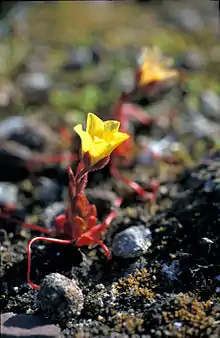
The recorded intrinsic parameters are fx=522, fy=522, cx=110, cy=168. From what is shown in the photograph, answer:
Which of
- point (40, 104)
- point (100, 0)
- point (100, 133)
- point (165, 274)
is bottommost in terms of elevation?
point (165, 274)

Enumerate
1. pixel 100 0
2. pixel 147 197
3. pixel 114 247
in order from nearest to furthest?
pixel 114 247
pixel 147 197
pixel 100 0

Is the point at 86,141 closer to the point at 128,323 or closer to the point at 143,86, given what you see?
the point at 128,323

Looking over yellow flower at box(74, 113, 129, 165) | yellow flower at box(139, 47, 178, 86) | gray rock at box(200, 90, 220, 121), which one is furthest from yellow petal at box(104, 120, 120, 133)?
gray rock at box(200, 90, 220, 121)

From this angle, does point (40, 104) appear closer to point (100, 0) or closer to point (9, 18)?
point (9, 18)

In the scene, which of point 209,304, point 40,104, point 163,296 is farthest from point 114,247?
point 40,104

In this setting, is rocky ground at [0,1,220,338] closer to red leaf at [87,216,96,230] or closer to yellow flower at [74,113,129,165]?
red leaf at [87,216,96,230]

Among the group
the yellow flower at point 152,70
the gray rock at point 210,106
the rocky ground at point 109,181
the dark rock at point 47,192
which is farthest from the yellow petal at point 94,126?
the gray rock at point 210,106

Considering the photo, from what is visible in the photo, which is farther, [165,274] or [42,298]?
Result: [165,274]

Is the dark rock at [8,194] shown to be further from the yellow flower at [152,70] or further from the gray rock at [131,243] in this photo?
the yellow flower at [152,70]
